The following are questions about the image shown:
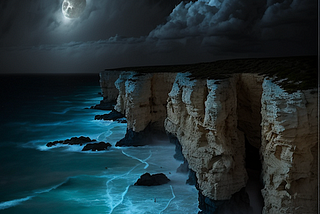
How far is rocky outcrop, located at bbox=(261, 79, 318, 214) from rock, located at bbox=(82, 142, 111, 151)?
85.2 ft

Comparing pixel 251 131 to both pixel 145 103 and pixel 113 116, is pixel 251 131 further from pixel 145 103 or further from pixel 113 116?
pixel 113 116

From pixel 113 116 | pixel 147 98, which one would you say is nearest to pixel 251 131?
pixel 147 98

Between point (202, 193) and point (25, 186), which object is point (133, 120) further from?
point (202, 193)

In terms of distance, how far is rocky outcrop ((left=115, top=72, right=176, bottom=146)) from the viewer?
34.8 metres

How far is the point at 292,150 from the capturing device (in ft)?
41.2

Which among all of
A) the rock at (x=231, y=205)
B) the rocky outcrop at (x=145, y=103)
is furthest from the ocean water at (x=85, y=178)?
the rock at (x=231, y=205)

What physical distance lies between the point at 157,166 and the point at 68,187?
27.7 feet

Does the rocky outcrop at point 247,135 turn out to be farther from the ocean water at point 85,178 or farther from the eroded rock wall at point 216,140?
the ocean water at point 85,178

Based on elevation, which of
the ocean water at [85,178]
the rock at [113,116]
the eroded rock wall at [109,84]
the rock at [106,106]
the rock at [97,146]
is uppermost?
the eroded rock wall at [109,84]

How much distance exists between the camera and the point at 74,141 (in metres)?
40.6

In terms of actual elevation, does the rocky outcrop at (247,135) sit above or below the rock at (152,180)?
above

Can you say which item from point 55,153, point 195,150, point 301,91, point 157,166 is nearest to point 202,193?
point 195,150

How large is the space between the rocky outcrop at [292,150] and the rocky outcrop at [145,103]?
69.6ft

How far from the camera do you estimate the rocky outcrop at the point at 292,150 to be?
12203mm
